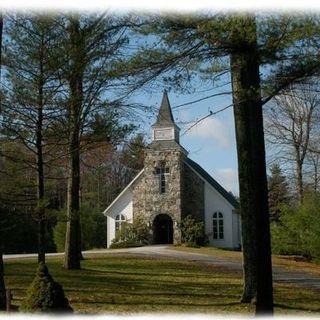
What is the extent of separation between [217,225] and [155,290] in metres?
24.7

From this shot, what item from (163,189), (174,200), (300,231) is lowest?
(300,231)

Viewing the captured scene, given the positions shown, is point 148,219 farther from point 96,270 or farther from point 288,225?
point 96,270

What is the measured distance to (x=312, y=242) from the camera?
23.7 meters

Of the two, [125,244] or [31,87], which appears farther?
[125,244]

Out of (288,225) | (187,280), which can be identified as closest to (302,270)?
(288,225)

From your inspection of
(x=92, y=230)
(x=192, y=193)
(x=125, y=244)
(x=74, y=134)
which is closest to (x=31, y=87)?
(x=74, y=134)

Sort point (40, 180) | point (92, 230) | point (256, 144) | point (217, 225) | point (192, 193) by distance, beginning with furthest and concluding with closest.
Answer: point (92, 230) < point (192, 193) < point (217, 225) < point (40, 180) < point (256, 144)

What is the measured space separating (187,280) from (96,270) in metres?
3.39

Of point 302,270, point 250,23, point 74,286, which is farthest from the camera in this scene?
point 302,270

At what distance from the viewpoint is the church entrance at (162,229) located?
123 feet

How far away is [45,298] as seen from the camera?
8258mm

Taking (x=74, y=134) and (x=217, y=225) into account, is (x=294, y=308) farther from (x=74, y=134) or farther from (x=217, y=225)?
(x=217, y=225)

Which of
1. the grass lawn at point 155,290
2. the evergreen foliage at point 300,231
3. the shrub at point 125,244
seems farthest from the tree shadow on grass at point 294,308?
the shrub at point 125,244

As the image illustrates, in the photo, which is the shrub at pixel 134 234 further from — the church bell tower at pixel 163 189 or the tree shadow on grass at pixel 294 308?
the tree shadow on grass at pixel 294 308
